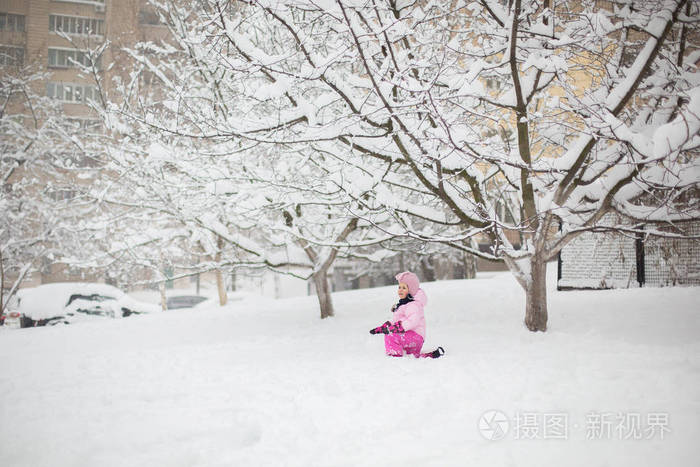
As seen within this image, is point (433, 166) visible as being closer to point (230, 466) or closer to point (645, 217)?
point (645, 217)

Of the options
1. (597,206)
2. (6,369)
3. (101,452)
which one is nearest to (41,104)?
(6,369)

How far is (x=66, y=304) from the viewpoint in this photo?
530 inches

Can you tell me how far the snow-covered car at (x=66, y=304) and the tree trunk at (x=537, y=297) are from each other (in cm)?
1312

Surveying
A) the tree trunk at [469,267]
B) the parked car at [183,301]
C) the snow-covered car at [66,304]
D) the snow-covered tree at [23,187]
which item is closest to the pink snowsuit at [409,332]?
the tree trunk at [469,267]

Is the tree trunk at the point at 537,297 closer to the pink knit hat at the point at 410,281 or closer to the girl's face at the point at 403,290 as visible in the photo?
the pink knit hat at the point at 410,281

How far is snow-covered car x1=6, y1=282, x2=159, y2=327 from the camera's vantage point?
12812 millimetres

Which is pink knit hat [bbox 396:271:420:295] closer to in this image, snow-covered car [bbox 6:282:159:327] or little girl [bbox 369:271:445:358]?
little girl [bbox 369:271:445:358]

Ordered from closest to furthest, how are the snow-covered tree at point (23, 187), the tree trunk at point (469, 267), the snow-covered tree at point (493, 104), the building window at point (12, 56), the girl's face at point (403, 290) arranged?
the snow-covered tree at point (493, 104) → the girl's face at point (403, 290) → the snow-covered tree at point (23, 187) → the tree trunk at point (469, 267) → the building window at point (12, 56)

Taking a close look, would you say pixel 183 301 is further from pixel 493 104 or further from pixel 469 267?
pixel 493 104

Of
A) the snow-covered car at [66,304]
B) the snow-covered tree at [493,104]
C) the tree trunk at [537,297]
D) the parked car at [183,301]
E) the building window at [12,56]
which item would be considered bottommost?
the parked car at [183,301]

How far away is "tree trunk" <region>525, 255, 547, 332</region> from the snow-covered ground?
0.21 m

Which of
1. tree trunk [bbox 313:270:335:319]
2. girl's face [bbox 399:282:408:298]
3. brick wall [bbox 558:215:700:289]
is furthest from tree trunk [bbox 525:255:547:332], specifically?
tree trunk [bbox 313:270:335:319]

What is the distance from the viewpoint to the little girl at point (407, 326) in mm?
5074

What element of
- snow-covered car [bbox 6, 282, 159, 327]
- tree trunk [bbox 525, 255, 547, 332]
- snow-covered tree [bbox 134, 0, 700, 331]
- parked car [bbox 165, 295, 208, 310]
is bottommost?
parked car [bbox 165, 295, 208, 310]
